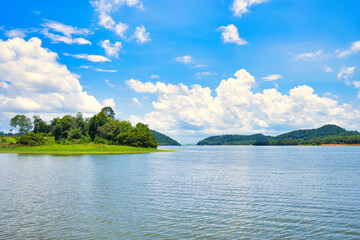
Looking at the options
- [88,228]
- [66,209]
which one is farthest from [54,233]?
[66,209]

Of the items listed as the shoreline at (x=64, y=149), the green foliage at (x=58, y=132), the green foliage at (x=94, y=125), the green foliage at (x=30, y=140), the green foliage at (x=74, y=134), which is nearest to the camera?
the shoreline at (x=64, y=149)

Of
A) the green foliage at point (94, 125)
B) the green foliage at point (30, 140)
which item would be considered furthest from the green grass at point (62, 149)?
the green foliage at point (94, 125)

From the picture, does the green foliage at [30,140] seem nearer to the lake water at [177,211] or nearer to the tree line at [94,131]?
the tree line at [94,131]

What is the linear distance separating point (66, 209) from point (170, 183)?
1831 centimetres

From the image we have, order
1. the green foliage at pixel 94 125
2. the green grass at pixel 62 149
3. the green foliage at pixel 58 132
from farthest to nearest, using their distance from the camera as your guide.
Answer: the green foliage at pixel 94 125 < the green foliage at pixel 58 132 < the green grass at pixel 62 149

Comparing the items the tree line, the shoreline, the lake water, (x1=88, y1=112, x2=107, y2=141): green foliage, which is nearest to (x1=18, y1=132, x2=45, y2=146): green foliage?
the shoreline

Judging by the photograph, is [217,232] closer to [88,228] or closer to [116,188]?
[88,228]

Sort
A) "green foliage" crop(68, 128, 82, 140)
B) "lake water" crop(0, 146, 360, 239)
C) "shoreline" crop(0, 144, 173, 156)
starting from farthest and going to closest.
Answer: "green foliage" crop(68, 128, 82, 140) < "shoreline" crop(0, 144, 173, 156) < "lake water" crop(0, 146, 360, 239)

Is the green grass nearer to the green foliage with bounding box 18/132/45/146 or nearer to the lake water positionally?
the green foliage with bounding box 18/132/45/146

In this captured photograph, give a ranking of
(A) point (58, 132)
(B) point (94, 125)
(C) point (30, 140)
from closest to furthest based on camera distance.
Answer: (C) point (30, 140) < (A) point (58, 132) < (B) point (94, 125)

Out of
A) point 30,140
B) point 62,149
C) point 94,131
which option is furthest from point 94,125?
point 62,149

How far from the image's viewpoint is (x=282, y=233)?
18094 mm

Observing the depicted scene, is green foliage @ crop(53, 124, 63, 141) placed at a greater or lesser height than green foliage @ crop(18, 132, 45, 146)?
greater

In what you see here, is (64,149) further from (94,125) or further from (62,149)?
(94,125)
